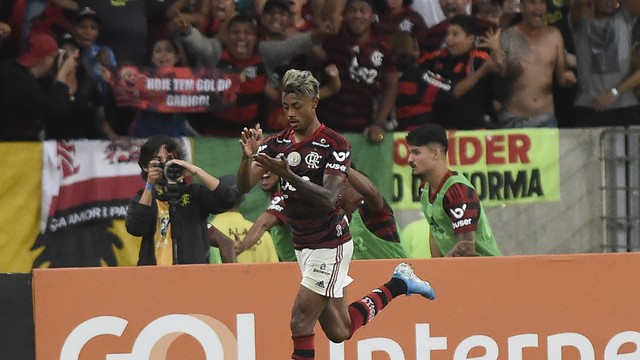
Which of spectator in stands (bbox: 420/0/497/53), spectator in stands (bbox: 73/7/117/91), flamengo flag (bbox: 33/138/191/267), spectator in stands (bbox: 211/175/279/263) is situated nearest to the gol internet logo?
spectator in stands (bbox: 211/175/279/263)

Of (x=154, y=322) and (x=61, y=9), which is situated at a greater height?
(x=61, y=9)

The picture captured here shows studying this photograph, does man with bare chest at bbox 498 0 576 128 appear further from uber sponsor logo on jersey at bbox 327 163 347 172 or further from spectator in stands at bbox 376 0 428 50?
uber sponsor logo on jersey at bbox 327 163 347 172

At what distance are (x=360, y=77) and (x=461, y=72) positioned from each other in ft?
3.56

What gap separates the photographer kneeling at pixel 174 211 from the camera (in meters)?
9.86

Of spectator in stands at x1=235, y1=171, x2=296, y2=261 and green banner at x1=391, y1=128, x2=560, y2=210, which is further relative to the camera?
green banner at x1=391, y1=128, x2=560, y2=210

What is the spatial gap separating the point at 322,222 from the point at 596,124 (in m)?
5.40

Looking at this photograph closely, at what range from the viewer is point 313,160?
846 cm

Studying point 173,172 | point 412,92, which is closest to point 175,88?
point 173,172

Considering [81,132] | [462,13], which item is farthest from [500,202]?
[81,132]

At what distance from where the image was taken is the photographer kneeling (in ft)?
32.3

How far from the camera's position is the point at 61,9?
38.1 ft

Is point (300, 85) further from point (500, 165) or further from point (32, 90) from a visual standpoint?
point (500, 165)

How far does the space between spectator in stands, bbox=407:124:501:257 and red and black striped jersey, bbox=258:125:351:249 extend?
160 centimetres

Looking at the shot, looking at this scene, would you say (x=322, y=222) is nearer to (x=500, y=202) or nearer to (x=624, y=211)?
(x=500, y=202)
